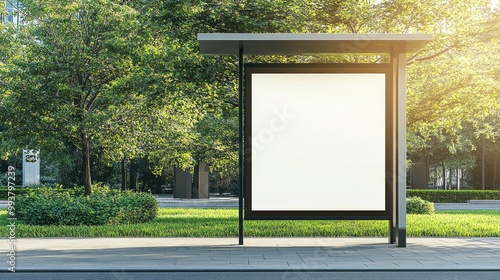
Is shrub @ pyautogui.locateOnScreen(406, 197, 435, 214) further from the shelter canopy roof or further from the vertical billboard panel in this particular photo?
the shelter canopy roof

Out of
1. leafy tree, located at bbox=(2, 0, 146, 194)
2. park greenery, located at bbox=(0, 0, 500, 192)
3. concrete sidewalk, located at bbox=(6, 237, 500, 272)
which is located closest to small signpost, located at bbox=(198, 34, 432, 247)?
concrete sidewalk, located at bbox=(6, 237, 500, 272)

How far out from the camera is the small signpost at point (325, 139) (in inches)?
556

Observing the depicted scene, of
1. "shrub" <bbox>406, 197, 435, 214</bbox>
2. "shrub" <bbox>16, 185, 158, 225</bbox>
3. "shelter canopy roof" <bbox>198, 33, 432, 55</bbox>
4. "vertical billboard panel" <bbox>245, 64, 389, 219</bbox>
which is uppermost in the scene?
"shelter canopy roof" <bbox>198, 33, 432, 55</bbox>

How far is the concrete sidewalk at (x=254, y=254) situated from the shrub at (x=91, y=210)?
2532 mm

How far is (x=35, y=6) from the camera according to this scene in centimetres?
2223

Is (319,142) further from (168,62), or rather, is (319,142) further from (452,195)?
(452,195)

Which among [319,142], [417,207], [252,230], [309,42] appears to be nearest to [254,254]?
[319,142]

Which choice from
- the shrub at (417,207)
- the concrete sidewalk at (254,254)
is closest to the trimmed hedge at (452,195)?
the shrub at (417,207)

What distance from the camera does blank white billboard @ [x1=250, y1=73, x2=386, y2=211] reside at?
1420 cm

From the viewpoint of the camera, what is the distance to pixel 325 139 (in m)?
14.2

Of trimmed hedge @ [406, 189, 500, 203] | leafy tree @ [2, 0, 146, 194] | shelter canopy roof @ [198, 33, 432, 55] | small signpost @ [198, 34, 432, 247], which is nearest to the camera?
shelter canopy roof @ [198, 33, 432, 55]

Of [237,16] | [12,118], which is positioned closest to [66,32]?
[12,118]

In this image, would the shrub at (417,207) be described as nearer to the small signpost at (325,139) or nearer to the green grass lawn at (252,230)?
the green grass lawn at (252,230)

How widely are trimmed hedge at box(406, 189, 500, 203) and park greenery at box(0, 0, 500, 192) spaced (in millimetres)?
17288
